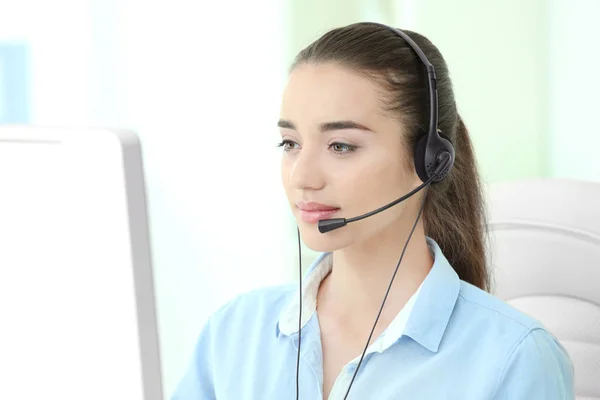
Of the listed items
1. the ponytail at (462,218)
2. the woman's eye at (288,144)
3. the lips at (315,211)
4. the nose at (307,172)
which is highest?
the woman's eye at (288,144)

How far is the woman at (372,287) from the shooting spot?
1.09 m

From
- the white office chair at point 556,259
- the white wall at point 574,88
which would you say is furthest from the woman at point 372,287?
the white wall at point 574,88

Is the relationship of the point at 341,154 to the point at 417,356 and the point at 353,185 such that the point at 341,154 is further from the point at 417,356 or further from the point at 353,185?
the point at 417,356

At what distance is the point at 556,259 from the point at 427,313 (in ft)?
1.15

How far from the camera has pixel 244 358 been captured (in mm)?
1255

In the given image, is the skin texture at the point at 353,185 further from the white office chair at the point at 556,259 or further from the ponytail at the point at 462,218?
the white office chair at the point at 556,259

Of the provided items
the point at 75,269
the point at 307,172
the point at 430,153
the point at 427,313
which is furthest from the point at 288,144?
the point at 75,269

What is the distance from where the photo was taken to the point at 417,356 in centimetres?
112

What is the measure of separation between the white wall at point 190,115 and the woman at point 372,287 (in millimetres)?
1474

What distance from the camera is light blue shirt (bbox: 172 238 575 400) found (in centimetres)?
107

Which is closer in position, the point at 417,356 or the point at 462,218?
the point at 417,356

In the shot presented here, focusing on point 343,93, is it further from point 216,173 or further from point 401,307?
point 216,173

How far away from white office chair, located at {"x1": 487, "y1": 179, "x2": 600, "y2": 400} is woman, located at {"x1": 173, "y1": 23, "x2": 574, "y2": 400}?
0.18 metres

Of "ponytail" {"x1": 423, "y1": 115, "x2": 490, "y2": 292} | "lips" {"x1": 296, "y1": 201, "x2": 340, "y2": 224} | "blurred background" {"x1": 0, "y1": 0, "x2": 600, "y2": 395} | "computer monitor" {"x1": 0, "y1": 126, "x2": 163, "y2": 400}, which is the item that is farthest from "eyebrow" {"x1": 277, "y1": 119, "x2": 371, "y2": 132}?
"blurred background" {"x1": 0, "y1": 0, "x2": 600, "y2": 395}
